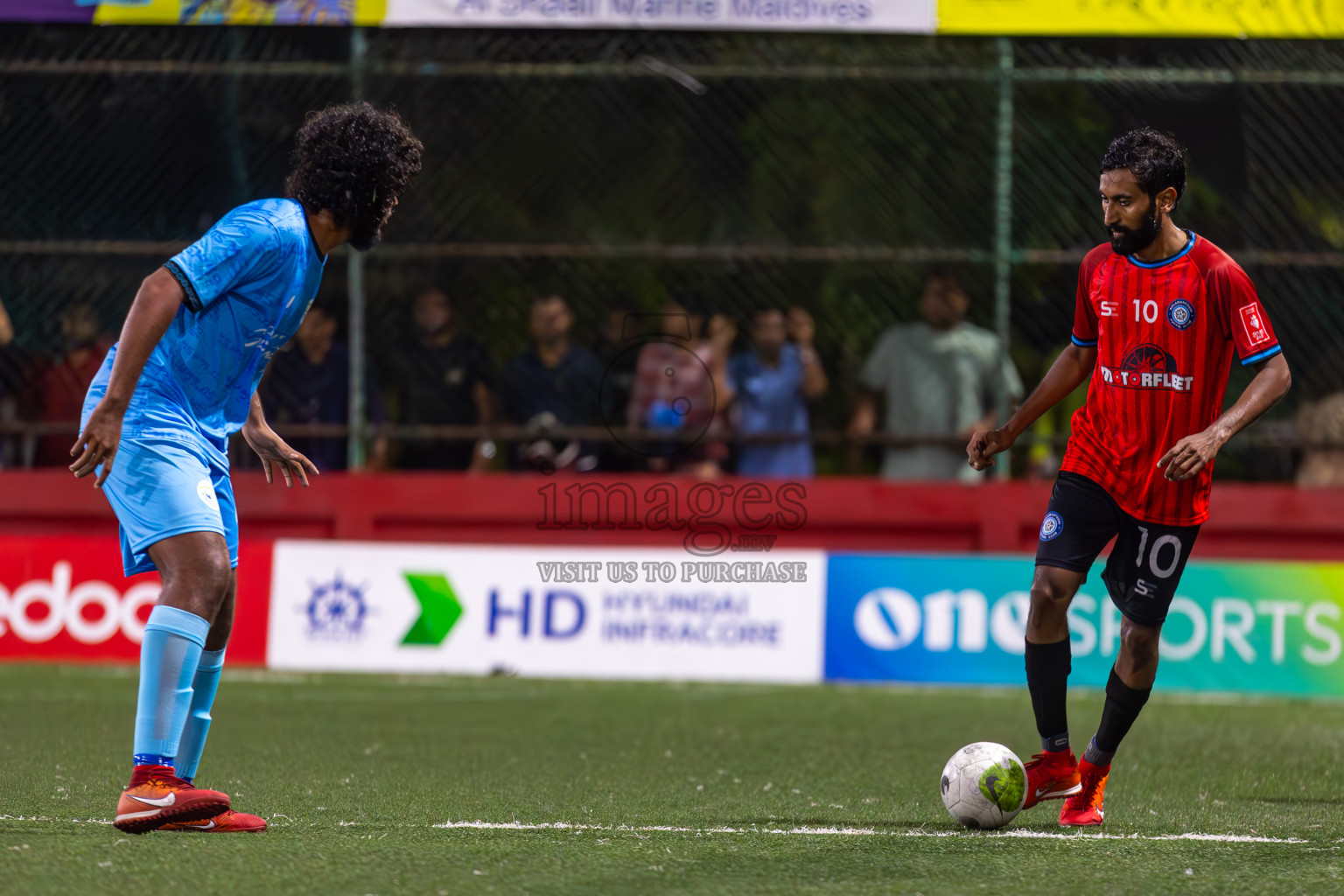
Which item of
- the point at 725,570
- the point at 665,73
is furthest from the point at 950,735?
the point at 665,73

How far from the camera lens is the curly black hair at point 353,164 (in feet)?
15.1

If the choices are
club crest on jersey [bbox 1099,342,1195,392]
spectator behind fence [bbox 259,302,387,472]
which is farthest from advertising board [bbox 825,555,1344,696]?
club crest on jersey [bbox 1099,342,1195,392]

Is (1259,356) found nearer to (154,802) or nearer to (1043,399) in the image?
(1043,399)

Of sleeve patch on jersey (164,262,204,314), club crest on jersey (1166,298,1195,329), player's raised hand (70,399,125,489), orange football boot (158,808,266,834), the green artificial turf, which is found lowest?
the green artificial turf

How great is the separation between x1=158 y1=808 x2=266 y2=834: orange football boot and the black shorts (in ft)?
8.48

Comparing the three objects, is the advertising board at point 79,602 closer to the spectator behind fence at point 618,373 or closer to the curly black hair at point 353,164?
the spectator behind fence at point 618,373

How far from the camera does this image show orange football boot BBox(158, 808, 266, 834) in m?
4.46

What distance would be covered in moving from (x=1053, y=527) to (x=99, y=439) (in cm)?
296

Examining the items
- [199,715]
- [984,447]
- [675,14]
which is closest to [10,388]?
[675,14]

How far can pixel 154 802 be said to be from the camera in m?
4.32

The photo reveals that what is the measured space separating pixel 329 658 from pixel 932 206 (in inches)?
213

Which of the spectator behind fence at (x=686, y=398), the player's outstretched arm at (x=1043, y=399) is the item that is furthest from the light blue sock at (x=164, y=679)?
the spectator behind fence at (x=686, y=398)

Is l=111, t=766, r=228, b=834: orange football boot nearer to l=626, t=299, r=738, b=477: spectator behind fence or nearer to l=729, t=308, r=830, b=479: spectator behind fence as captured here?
l=626, t=299, r=738, b=477: spectator behind fence

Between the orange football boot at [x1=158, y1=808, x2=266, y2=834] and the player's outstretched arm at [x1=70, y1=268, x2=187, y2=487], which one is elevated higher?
the player's outstretched arm at [x1=70, y1=268, x2=187, y2=487]
